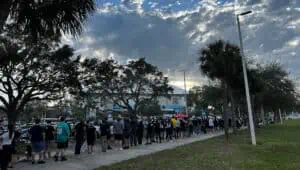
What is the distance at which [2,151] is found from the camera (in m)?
10.1

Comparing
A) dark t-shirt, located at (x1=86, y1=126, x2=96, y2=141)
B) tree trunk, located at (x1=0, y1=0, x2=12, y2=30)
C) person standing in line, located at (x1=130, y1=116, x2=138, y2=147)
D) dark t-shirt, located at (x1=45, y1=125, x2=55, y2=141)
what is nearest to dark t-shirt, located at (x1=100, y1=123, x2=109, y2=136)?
dark t-shirt, located at (x1=86, y1=126, x2=96, y2=141)

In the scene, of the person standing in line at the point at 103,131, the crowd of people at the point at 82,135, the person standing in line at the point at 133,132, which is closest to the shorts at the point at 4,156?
the crowd of people at the point at 82,135

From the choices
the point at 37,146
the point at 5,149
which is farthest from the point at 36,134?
the point at 5,149

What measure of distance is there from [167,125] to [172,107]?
261 feet

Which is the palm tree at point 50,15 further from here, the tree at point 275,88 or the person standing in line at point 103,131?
the tree at point 275,88

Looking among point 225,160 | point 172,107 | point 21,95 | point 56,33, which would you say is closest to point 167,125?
point 21,95

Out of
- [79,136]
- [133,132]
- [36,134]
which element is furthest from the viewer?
[133,132]

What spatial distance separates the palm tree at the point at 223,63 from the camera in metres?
28.3

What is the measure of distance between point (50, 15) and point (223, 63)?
2171 centimetres

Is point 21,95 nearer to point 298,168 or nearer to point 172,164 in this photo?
point 172,164

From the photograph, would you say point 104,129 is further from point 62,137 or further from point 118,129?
point 62,137

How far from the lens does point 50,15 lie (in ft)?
26.5

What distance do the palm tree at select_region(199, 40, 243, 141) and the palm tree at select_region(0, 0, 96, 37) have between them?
21.0 meters

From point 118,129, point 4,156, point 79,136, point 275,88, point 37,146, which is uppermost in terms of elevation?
point 275,88
